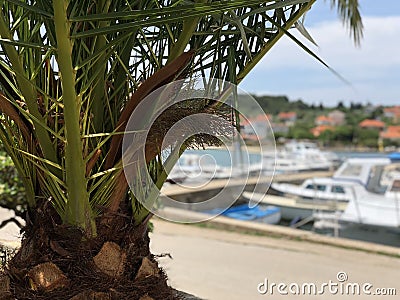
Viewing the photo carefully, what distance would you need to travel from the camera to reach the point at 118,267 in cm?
116

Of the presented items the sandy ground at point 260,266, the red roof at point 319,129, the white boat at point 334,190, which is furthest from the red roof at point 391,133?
the sandy ground at point 260,266

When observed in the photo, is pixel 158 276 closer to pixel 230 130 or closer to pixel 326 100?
pixel 230 130

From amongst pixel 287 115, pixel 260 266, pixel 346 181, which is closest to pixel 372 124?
pixel 287 115

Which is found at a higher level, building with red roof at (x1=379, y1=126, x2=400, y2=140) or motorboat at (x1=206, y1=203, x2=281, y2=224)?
motorboat at (x1=206, y1=203, x2=281, y2=224)

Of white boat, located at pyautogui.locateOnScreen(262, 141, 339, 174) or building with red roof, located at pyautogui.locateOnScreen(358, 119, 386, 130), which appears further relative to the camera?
building with red roof, located at pyautogui.locateOnScreen(358, 119, 386, 130)

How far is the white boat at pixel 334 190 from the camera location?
10600 millimetres

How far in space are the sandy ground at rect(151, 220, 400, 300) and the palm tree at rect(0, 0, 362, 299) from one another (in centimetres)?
241

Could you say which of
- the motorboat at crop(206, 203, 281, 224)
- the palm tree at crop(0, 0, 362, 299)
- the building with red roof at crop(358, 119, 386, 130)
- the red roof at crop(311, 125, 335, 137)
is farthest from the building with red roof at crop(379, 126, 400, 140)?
the palm tree at crop(0, 0, 362, 299)

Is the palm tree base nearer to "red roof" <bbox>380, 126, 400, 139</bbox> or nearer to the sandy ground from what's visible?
the sandy ground

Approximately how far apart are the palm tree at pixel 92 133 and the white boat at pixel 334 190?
933cm

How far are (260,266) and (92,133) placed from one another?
392cm

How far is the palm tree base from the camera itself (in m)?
1.13

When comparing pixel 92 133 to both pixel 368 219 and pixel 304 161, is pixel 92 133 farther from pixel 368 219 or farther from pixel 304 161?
pixel 304 161

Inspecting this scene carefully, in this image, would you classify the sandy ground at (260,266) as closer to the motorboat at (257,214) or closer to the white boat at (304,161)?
the motorboat at (257,214)
